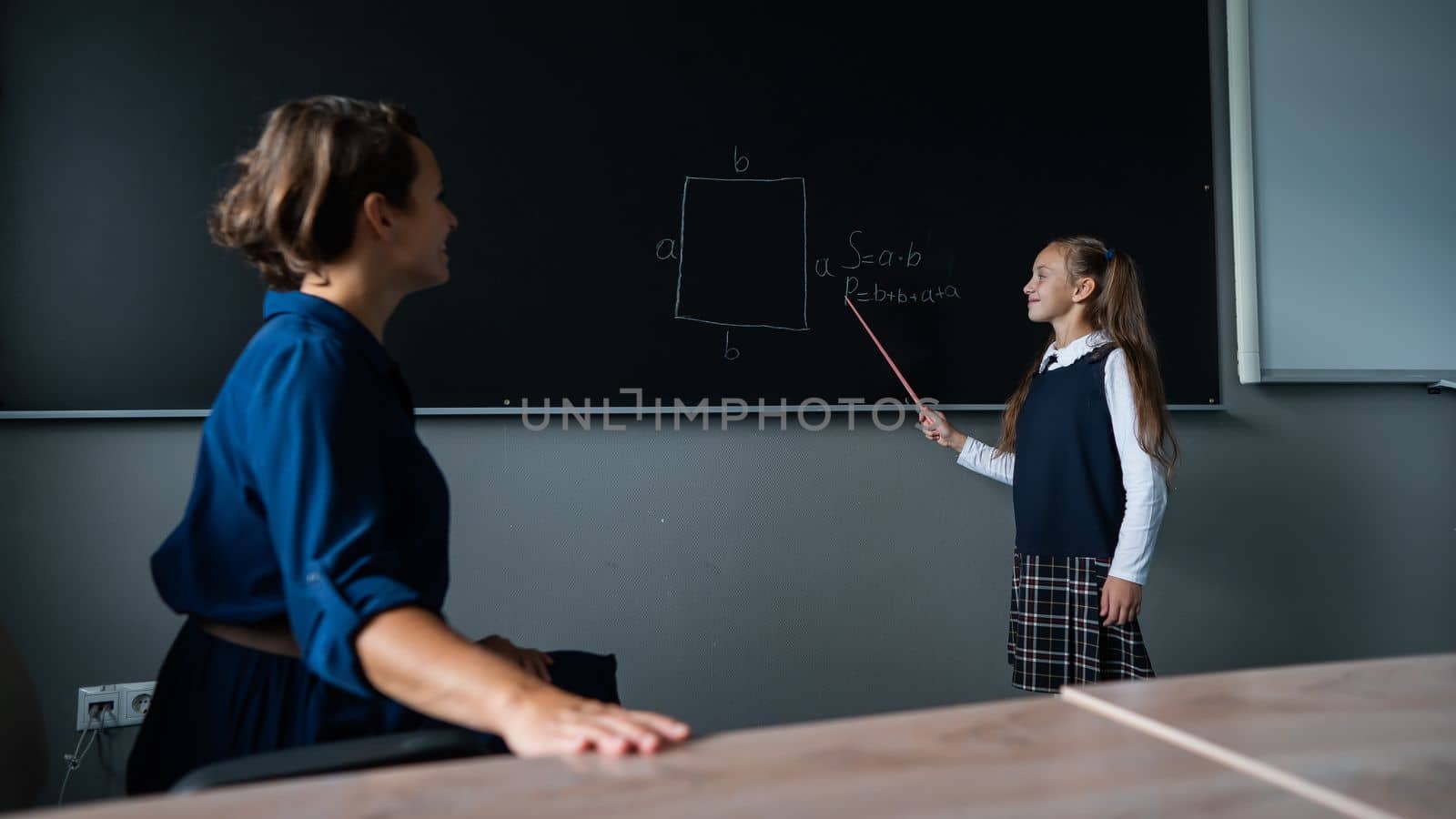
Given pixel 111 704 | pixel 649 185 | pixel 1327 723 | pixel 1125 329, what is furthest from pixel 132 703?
pixel 1125 329

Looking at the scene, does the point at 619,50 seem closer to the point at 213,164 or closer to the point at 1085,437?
the point at 213,164

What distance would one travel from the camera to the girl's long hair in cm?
206

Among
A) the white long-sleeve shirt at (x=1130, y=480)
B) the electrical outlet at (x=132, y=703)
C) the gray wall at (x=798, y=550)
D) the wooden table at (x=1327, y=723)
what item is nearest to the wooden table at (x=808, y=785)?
the wooden table at (x=1327, y=723)

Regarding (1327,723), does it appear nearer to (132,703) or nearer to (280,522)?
(280,522)

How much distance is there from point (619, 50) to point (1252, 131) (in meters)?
1.89

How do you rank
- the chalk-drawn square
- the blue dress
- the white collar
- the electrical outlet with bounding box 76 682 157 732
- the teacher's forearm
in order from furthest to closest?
the chalk-drawn square < the white collar < the electrical outlet with bounding box 76 682 157 732 < the blue dress < the teacher's forearm

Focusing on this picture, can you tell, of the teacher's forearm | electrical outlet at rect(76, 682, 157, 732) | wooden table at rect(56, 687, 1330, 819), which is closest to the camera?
wooden table at rect(56, 687, 1330, 819)

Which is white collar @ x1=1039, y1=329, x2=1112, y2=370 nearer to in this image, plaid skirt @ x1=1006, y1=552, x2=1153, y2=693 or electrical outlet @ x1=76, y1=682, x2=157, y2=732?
plaid skirt @ x1=1006, y1=552, x2=1153, y2=693

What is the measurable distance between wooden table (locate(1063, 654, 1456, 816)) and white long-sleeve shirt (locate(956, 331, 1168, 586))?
95 cm

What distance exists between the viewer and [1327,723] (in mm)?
816

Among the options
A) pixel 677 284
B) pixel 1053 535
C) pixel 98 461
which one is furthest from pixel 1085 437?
pixel 98 461

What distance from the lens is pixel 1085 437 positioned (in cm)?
214

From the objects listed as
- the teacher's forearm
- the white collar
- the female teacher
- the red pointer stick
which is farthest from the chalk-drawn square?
the teacher's forearm

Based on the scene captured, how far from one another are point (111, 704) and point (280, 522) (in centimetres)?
155
